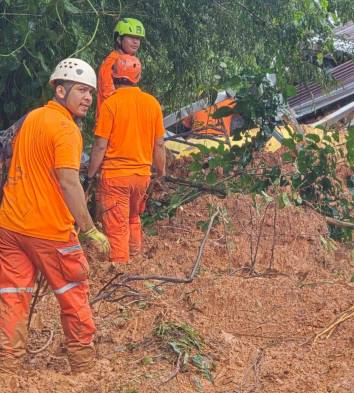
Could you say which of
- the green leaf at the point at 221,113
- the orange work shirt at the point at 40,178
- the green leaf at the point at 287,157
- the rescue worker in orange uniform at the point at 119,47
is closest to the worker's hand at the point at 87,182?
the rescue worker in orange uniform at the point at 119,47

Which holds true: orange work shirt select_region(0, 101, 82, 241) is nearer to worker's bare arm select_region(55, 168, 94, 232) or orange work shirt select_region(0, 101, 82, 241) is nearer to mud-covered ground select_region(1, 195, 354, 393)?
worker's bare arm select_region(55, 168, 94, 232)

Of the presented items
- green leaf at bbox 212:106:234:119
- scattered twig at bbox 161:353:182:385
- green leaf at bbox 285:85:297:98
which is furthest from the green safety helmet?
scattered twig at bbox 161:353:182:385

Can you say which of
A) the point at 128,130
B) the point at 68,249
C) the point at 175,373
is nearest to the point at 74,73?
the point at 68,249

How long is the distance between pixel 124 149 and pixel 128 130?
0.17 m

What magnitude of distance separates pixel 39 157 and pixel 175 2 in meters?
3.86

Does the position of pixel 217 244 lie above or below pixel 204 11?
below

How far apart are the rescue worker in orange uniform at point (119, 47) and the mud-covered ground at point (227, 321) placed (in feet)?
4.87

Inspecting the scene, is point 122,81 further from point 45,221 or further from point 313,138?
point 45,221

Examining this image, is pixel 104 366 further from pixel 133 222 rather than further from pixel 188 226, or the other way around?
pixel 188 226

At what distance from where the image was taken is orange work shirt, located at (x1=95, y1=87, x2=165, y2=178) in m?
6.63

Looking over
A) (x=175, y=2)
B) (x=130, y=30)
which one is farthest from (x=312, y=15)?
(x=130, y=30)

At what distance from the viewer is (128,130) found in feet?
21.9

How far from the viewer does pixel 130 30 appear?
6.98 m

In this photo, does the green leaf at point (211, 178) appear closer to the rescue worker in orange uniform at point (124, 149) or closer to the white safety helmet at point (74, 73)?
the rescue worker in orange uniform at point (124, 149)
